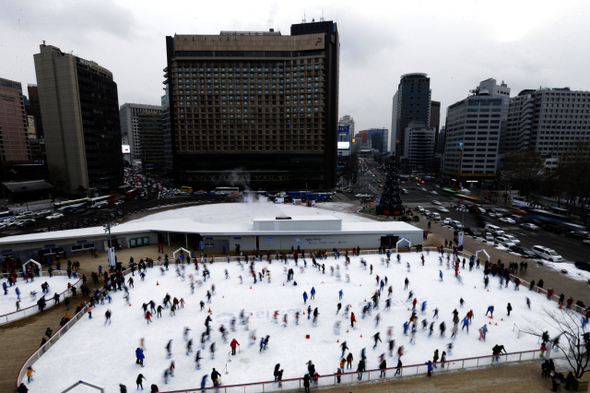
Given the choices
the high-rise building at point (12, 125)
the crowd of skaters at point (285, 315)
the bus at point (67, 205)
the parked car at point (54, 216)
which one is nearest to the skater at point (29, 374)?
the crowd of skaters at point (285, 315)

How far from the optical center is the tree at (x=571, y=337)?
14789 mm

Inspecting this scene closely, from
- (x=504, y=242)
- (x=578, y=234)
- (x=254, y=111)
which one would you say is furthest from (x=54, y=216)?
(x=578, y=234)

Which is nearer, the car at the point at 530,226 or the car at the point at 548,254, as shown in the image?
the car at the point at 548,254

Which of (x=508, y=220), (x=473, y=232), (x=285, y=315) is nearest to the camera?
(x=285, y=315)

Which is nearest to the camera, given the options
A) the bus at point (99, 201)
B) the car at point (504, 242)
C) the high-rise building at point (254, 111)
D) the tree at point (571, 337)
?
the tree at point (571, 337)

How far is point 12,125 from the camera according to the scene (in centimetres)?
9350

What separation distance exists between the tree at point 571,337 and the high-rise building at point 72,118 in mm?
92666

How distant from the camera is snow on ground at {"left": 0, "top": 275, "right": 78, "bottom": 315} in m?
21.6

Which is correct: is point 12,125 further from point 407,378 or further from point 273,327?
point 407,378

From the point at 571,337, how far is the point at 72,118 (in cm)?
9823

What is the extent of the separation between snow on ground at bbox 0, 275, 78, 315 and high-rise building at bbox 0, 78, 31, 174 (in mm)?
94082

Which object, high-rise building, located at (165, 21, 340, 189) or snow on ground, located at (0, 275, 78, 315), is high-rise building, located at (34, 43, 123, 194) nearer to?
high-rise building, located at (165, 21, 340, 189)

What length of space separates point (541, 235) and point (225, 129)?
8330 centimetres

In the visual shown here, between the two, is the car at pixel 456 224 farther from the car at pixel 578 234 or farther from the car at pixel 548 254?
the car at pixel 578 234
